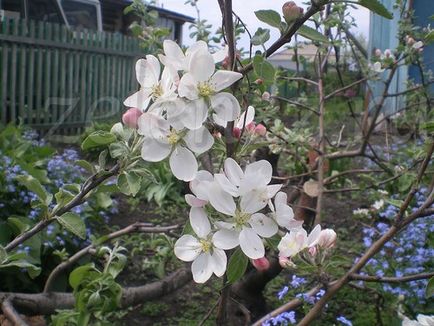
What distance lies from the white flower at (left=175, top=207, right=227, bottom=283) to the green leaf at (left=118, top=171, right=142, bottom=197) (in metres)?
0.13

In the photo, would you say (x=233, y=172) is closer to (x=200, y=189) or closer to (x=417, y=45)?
(x=200, y=189)

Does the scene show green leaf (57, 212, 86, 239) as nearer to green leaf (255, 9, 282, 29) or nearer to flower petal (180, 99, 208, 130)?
flower petal (180, 99, 208, 130)

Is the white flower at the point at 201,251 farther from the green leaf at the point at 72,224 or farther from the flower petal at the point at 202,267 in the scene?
the green leaf at the point at 72,224

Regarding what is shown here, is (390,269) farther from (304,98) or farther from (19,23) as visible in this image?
(19,23)

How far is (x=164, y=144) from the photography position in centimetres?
84

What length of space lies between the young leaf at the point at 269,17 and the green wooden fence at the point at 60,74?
248 inches

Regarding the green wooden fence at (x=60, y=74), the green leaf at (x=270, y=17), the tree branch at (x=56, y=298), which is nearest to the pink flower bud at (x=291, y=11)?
the green leaf at (x=270, y=17)

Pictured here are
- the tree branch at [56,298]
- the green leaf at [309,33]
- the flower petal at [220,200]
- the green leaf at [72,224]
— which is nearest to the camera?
the flower petal at [220,200]

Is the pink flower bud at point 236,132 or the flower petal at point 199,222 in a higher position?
the pink flower bud at point 236,132

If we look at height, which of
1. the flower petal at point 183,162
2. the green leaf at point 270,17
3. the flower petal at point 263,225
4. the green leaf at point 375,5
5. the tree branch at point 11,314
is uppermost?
the green leaf at point 375,5

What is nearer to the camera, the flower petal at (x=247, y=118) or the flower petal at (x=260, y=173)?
the flower petal at (x=260, y=173)

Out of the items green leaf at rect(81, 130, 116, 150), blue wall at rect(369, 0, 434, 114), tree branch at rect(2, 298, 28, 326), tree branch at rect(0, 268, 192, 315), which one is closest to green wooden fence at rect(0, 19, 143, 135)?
blue wall at rect(369, 0, 434, 114)

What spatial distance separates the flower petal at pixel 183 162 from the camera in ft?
2.75

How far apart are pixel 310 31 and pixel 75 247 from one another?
2302mm
